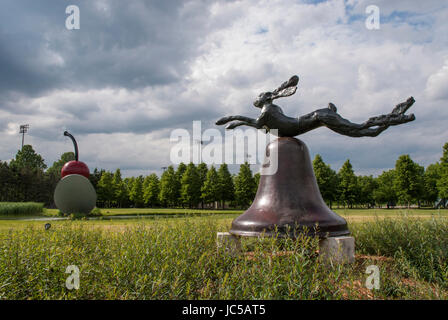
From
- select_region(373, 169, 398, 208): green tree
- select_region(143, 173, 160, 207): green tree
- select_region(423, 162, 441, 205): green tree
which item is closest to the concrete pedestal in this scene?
select_region(143, 173, 160, 207): green tree

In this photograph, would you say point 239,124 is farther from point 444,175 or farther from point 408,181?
point 408,181

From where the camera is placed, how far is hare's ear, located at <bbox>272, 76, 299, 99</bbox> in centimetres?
549

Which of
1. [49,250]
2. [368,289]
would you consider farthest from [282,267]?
[49,250]

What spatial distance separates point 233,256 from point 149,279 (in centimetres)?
151

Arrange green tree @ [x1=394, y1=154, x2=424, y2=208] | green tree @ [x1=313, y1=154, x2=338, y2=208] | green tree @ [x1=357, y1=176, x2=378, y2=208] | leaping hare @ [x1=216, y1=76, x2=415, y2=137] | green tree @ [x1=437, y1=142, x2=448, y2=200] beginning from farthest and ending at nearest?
green tree @ [x1=357, y1=176, x2=378, y2=208] → green tree @ [x1=394, y1=154, x2=424, y2=208] → green tree @ [x1=313, y1=154, x2=338, y2=208] → green tree @ [x1=437, y1=142, x2=448, y2=200] → leaping hare @ [x1=216, y1=76, x2=415, y2=137]

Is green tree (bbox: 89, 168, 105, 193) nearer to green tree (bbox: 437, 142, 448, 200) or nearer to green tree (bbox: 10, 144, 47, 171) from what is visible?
green tree (bbox: 10, 144, 47, 171)

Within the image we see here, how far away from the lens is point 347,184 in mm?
45000

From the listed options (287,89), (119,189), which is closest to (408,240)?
(287,89)

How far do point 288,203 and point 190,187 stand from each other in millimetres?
37109

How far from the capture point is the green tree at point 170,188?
144 feet

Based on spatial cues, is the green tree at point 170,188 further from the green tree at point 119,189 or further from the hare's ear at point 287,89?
the hare's ear at point 287,89

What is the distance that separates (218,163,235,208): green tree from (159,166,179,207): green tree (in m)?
6.76

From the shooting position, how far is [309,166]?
18.6 feet

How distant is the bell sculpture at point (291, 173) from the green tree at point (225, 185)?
3491 cm
